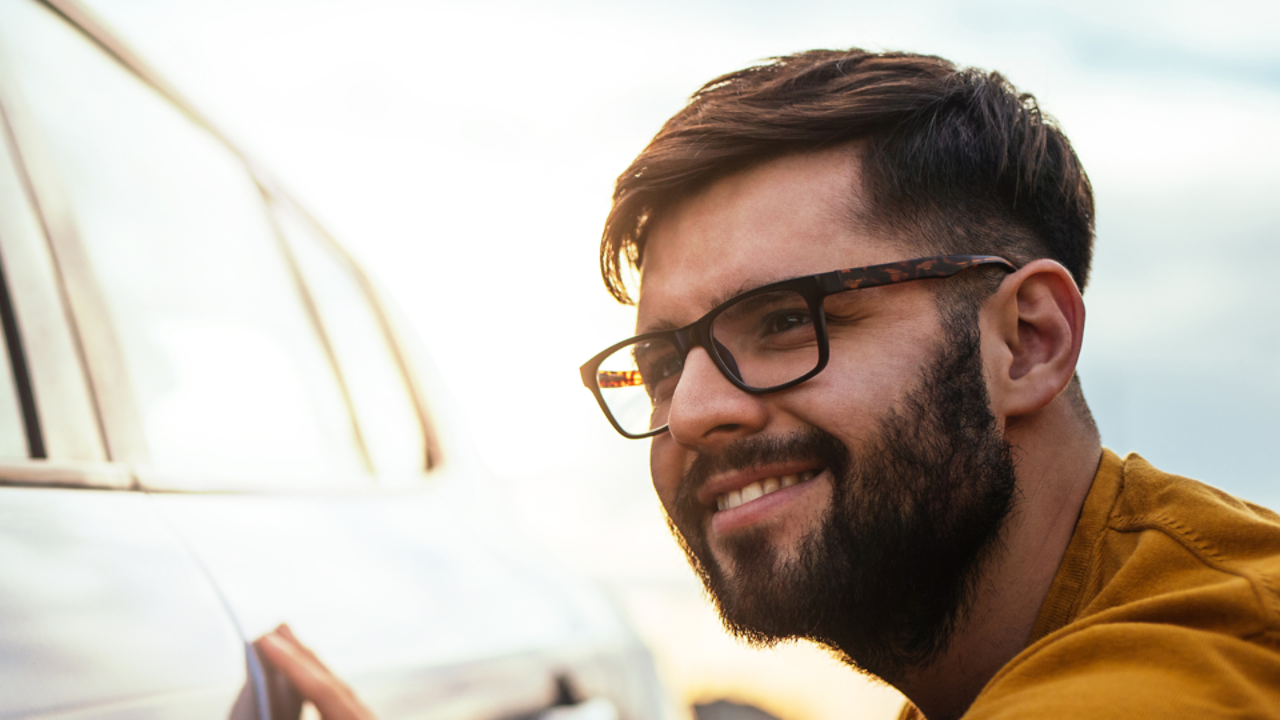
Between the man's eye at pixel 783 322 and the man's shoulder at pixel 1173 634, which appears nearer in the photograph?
the man's shoulder at pixel 1173 634

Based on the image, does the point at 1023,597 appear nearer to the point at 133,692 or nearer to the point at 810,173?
→ the point at 810,173

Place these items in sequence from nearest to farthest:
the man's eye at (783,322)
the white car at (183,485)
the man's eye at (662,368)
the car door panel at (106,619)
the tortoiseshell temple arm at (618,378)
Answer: the car door panel at (106,619) < the white car at (183,485) < the man's eye at (783,322) < the man's eye at (662,368) < the tortoiseshell temple arm at (618,378)

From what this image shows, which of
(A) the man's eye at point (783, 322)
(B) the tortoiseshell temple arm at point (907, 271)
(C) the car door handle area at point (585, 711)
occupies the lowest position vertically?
(C) the car door handle area at point (585, 711)

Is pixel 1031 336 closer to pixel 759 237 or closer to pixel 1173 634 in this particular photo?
pixel 759 237

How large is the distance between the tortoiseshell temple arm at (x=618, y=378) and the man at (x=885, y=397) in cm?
26

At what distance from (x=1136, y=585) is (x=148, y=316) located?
155 cm

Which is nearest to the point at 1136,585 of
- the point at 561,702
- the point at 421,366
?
the point at 561,702

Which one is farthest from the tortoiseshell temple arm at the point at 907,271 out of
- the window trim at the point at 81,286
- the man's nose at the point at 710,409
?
the window trim at the point at 81,286

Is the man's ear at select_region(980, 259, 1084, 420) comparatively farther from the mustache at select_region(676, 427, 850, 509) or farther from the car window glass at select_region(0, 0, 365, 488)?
the car window glass at select_region(0, 0, 365, 488)

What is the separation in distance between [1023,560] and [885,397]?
384 mm

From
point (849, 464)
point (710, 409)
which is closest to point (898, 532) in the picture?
point (849, 464)

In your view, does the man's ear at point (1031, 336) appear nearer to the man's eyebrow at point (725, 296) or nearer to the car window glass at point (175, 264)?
the man's eyebrow at point (725, 296)

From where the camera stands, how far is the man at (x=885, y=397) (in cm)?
152

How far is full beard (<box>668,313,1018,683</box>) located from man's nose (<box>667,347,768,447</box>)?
35 millimetres
